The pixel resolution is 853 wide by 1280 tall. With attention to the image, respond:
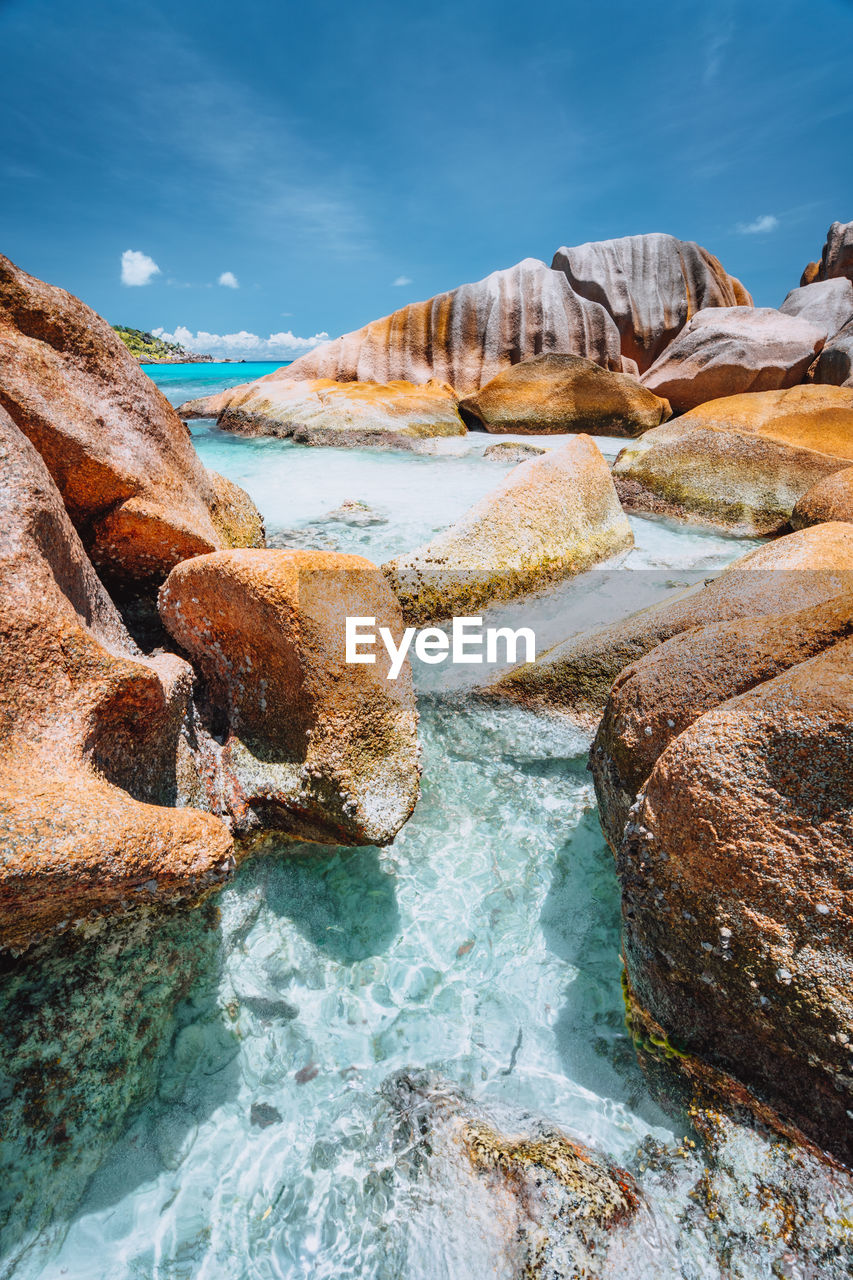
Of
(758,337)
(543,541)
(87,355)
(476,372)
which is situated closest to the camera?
(87,355)

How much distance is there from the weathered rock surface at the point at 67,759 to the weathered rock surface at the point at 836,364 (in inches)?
613

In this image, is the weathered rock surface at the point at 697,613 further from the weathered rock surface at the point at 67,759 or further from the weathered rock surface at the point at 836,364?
→ the weathered rock surface at the point at 836,364

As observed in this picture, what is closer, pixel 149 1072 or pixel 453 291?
pixel 149 1072

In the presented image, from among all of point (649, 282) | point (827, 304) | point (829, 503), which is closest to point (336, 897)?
point (829, 503)

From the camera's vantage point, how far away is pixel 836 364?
13.4 meters

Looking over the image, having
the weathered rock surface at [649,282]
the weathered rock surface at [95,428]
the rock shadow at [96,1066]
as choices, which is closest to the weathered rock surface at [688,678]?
the rock shadow at [96,1066]

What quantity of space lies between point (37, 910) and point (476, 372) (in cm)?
2072

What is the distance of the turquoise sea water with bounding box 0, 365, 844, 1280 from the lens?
71.9 inches

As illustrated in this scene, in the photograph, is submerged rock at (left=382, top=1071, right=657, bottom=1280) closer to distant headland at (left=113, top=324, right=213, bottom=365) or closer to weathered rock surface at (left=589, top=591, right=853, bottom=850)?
weathered rock surface at (left=589, top=591, right=853, bottom=850)

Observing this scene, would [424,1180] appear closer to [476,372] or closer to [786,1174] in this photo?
[786,1174]

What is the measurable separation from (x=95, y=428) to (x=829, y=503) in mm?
6148

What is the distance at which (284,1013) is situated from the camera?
8.11ft

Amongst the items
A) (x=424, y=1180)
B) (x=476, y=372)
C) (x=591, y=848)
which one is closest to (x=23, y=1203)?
(x=424, y=1180)

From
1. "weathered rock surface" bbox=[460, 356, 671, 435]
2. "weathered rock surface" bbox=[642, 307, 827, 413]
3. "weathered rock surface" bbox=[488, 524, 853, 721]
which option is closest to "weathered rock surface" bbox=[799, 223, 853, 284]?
"weathered rock surface" bbox=[642, 307, 827, 413]
